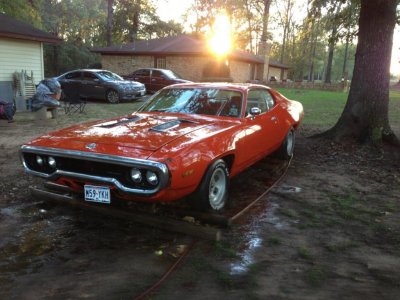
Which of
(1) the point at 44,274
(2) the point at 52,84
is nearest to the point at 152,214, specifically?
(1) the point at 44,274

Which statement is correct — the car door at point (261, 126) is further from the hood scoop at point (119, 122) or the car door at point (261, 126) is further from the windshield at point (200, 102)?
the hood scoop at point (119, 122)

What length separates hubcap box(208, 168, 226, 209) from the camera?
4367mm

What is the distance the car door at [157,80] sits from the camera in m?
20.8

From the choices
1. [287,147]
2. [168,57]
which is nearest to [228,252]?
[287,147]

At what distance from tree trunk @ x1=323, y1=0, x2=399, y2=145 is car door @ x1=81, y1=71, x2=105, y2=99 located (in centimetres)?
Answer: 1165

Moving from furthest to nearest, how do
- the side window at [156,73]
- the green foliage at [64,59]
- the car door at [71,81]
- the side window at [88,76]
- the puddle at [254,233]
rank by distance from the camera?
1. the green foliage at [64,59]
2. the side window at [156,73]
3. the car door at [71,81]
4. the side window at [88,76]
5. the puddle at [254,233]

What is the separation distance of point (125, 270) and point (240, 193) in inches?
94.9

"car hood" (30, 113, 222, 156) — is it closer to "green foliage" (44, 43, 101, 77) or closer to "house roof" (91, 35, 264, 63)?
"house roof" (91, 35, 264, 63)

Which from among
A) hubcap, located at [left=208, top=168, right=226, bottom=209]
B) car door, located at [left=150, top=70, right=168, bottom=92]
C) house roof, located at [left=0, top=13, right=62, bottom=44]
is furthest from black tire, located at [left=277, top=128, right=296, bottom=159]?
car door, located at [left=150, top=70, right=168, bottom=92]

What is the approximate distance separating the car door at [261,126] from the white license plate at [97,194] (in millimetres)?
1912

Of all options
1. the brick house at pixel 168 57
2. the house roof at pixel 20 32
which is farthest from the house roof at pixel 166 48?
the house roof at pixel 20 32

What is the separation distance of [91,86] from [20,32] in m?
4.56

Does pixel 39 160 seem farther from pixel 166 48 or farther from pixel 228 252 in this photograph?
pixel 166 48

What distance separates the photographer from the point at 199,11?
50531 mm
